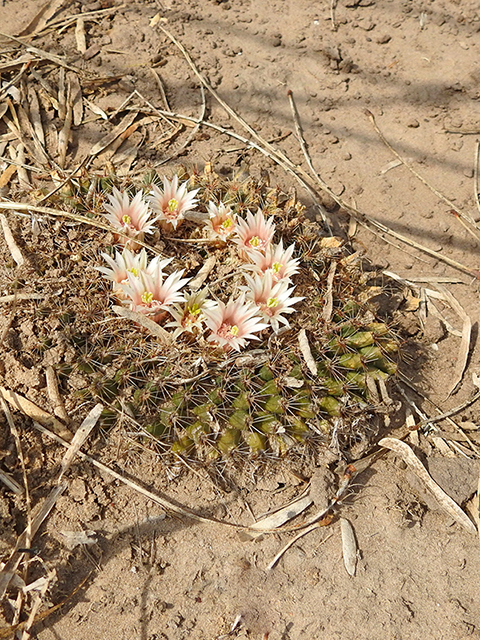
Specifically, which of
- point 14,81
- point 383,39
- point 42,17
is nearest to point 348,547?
point 14,81

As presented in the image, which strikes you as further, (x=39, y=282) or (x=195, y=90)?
(x=195, y=90)

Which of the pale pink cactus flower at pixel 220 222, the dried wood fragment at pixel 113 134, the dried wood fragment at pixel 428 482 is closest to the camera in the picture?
the dried wood fragment at pixel 428 482

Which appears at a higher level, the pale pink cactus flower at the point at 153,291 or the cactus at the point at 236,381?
the pale pink cactus flower at the point at 153,291

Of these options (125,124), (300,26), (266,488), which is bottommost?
(266,488)

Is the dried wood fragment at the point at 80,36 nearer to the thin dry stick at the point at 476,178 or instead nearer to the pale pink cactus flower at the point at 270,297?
the pale pink cactus flower at the point at 270,297

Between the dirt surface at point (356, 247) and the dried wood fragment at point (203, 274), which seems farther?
the dried wood fragment at point (203, 274)

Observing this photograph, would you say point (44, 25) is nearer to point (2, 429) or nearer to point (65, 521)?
point (2, 429)

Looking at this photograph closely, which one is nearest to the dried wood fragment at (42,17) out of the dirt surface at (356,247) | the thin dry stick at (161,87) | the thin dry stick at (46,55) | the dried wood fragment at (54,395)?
the dirt surface at (356,247)

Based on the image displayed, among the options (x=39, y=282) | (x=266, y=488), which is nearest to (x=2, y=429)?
(x=39, y=282)
